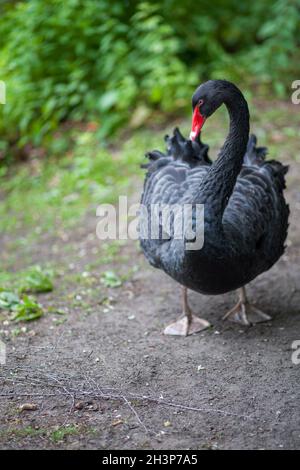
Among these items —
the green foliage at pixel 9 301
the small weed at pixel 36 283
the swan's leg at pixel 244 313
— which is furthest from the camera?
the small weed at pixel 36 283

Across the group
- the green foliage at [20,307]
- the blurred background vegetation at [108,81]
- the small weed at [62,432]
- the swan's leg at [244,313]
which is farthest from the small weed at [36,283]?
the blurred background vegetation at [108,81]

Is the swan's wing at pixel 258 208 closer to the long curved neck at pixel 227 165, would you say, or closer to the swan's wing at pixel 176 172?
the long curved neck at pixel 227 165

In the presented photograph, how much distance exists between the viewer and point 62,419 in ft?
12.1

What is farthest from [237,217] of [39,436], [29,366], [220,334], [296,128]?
[296,128]

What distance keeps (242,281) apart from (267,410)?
0.99m

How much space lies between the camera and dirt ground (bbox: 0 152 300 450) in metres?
3.54

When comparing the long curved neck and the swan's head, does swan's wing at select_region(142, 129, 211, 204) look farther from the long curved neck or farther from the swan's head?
the swan's head

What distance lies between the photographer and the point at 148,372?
4297 mm

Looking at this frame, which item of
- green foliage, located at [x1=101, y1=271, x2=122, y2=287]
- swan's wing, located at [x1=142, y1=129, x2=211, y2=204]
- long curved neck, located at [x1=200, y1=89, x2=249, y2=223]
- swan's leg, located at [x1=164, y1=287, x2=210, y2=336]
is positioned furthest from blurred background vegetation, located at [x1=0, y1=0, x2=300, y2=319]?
long curved neck, located at [x1=200, y1=89, x2=249, y2=223]

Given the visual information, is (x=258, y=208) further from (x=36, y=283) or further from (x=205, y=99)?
(x=36, y=283)

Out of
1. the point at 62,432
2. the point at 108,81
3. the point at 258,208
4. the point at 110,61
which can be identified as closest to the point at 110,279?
the point at 258,208

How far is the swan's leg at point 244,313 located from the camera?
5020 millimetres

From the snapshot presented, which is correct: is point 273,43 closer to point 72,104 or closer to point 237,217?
point 72,104

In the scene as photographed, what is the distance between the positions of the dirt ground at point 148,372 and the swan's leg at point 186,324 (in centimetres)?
7
